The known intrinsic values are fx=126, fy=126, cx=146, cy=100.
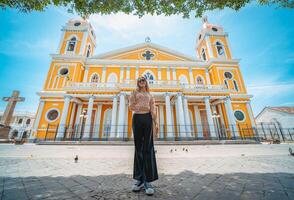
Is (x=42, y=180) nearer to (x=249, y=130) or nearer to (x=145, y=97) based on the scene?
(x=145, y=97)

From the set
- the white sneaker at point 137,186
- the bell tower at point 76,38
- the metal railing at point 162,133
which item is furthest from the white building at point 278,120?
the bell tower at point 76,38

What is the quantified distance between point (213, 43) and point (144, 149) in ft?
79.6

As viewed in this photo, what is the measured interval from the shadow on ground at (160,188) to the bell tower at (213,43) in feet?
68.7

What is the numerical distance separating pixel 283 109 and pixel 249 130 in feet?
50.9

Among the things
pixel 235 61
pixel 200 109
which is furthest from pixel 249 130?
pixel 235 61

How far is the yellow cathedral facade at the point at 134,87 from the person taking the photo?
13844mm

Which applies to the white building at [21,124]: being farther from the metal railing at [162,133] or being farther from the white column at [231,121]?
the white column at [231,121]

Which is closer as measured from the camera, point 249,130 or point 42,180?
point 42,180

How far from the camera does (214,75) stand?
61.0 ft

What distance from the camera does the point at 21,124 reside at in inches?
1403

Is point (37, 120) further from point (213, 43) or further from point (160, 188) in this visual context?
point (213, 43)

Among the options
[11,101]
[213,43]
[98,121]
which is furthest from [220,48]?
[11,101]

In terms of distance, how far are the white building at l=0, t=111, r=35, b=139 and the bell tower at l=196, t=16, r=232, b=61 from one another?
150 feet

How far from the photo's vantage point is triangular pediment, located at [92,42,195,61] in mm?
19906
